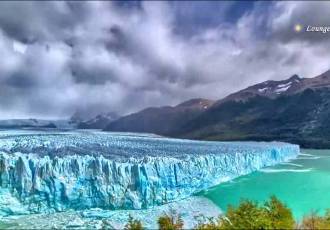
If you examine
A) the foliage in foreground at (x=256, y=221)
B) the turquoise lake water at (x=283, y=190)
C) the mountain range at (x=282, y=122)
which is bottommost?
the turquoise lake water at (x=283, y=190)

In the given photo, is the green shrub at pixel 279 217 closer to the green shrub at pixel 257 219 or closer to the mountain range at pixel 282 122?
the green shrub at pixel 257 219

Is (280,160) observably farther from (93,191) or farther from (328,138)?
(328,138)

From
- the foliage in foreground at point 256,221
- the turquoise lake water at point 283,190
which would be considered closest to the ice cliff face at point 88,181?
the turquoise lake water at point 283,190

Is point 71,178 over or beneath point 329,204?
over

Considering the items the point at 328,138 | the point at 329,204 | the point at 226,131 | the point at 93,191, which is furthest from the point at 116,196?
the point at 226,131

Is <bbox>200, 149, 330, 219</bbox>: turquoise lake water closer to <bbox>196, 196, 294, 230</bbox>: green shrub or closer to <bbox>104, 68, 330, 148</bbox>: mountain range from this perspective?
<bbox>196, 196, 294, 230</bbox>: green shrub

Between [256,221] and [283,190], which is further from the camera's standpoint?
[283,190]

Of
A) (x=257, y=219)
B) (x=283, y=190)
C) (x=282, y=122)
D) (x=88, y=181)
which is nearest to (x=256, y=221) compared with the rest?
(x=257, y=219)

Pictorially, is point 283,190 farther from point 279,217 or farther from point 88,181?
point 88,181
